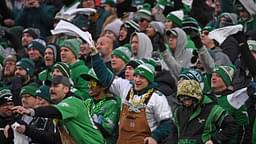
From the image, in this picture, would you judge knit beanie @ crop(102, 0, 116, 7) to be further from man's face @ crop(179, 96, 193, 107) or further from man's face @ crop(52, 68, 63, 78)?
man's face @ crop(179, 96, 193, 107)

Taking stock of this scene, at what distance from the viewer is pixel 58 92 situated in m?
10.7

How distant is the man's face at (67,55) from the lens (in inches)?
514

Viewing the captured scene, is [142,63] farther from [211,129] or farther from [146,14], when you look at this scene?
[146,14]

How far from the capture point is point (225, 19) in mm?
14500

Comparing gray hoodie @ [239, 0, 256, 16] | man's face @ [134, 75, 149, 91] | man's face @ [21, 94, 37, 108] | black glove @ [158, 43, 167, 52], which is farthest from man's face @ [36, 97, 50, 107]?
gray hoodie @ [239, 0, 256, 16]

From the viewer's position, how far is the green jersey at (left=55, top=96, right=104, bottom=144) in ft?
32.9

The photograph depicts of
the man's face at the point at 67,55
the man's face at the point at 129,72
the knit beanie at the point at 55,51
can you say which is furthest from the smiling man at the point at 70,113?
the knit beanie at the point at 55,51

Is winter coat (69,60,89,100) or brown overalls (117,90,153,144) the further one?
winter coat (69,60,89,100)

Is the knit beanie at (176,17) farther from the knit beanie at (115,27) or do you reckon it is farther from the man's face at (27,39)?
the man's face at (27,39)

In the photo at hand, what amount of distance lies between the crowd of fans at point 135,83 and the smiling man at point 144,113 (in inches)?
0.5

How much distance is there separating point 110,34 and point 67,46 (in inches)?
56.9

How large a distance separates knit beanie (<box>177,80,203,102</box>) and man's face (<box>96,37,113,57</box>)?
2807 mm

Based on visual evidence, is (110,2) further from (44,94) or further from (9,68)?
(44,94)

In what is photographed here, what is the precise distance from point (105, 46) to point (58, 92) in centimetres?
253
